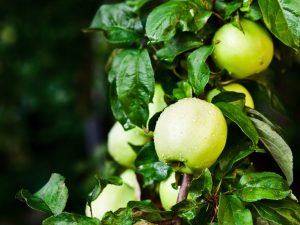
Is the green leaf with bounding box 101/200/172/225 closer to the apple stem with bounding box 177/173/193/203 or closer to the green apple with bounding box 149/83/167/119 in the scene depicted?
the apple stem with bounding box 177/173/193/203

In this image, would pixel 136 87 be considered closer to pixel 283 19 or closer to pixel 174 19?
pixel 174 19

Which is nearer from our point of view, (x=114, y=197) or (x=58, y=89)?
(x=114, y=197)

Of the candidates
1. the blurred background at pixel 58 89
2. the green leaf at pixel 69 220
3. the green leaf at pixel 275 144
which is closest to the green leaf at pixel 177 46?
the green leaf at pixel 275 144

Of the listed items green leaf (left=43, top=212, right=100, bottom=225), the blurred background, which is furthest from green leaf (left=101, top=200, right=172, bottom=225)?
the blurred background

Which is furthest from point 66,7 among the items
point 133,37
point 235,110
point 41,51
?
point 235,110

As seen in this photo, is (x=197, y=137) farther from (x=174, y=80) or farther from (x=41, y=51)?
(x=41, y=51)

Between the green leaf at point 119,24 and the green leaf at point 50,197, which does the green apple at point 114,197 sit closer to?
the green leaf at point 50,197

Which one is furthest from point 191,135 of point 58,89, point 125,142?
point 58,89
